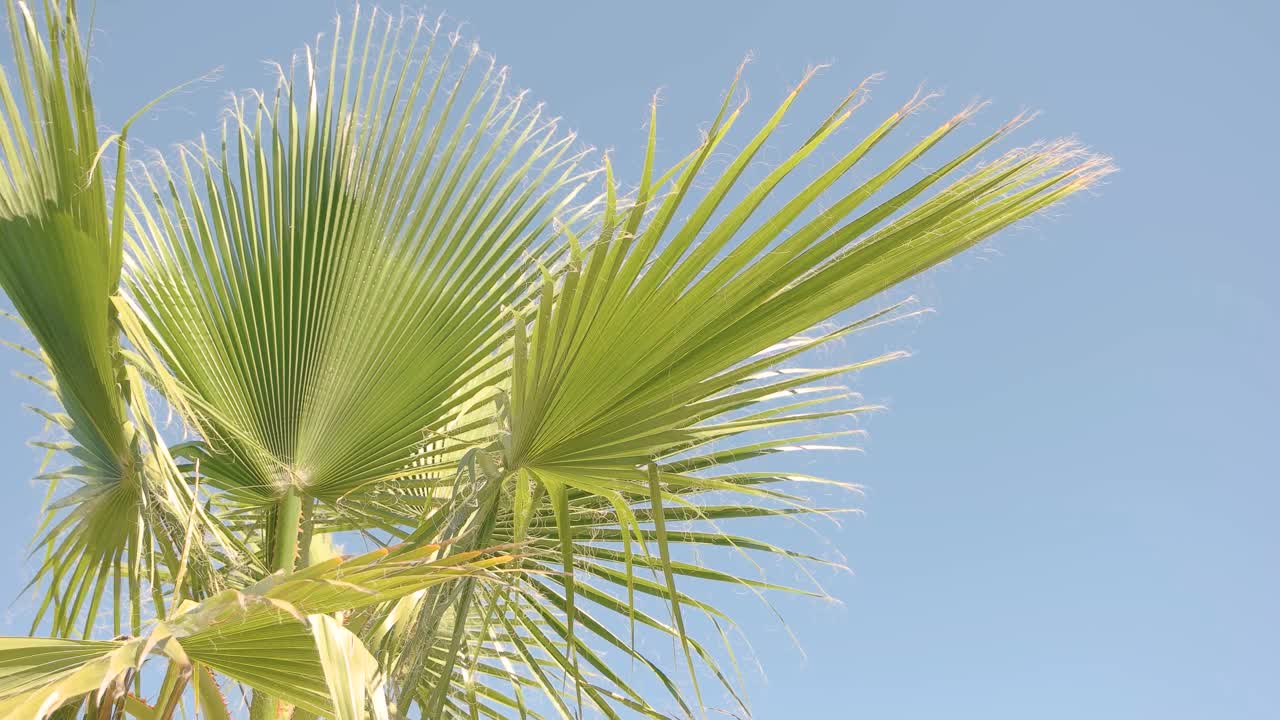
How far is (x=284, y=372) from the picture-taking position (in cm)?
254

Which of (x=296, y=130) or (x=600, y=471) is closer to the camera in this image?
(x=600, y=471)

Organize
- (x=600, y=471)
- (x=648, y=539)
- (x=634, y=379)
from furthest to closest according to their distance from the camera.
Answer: (x=648, y=539), (x=600, y=471), (x=634, y=379)

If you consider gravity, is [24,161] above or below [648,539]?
above

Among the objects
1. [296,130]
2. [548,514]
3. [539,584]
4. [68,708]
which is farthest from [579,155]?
[68,708]

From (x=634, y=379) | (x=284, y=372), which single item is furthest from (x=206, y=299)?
(x=634, y=379)

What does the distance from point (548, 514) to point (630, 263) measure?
1.05 meters

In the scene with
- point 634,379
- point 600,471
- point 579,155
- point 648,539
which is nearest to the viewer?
point 634,379

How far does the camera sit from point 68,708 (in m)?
2.16

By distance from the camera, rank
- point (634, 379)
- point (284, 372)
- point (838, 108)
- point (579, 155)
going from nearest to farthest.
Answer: point (838, 108) < point (634, 379) < point (284, 372) < point (579, 155)

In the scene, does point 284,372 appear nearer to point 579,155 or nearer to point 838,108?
point 579,155

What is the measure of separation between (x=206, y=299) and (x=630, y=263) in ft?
3.84

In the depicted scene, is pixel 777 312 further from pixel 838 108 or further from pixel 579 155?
pixel 579 155

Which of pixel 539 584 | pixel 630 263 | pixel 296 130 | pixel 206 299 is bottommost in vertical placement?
pixel 539 584

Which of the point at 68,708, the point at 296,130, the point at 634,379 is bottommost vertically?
the point at 68,708
